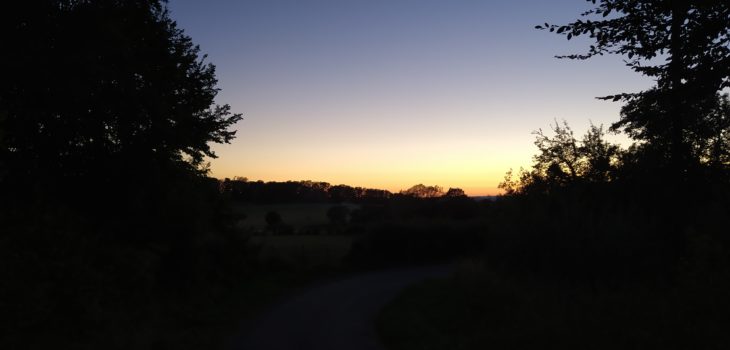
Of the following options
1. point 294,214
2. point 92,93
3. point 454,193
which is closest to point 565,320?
point 92,93

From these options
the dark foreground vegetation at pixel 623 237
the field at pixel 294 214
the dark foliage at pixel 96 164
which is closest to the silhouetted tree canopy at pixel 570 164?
the dark foreground vegetation at pixel 623 237

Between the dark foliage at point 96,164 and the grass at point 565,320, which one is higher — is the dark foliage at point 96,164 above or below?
above

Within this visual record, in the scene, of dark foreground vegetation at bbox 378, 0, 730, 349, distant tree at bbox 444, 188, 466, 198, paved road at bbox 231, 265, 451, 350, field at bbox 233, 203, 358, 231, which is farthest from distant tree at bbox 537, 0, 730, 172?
distant tree at bbox 444, 188, 466, 198

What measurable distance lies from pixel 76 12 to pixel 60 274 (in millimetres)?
6868

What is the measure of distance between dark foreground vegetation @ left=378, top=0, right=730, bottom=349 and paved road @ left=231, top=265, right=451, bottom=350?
813 mm

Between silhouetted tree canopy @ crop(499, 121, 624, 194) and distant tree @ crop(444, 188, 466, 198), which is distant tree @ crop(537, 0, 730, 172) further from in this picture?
distant tree @ crop(444, 188, 466, 198)

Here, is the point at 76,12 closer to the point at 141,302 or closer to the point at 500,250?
the point at 141,302

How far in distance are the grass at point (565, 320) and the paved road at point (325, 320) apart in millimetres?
712

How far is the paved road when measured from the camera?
13422 millimetres

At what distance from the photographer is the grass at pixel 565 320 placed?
34.3 ft

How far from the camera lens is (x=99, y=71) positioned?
14.7m

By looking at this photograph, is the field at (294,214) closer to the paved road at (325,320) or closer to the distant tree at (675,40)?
the paved road at (325,320)

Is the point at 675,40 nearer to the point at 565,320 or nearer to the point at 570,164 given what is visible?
the point at 565,320

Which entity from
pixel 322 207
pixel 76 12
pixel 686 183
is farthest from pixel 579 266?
pixel 322 207
